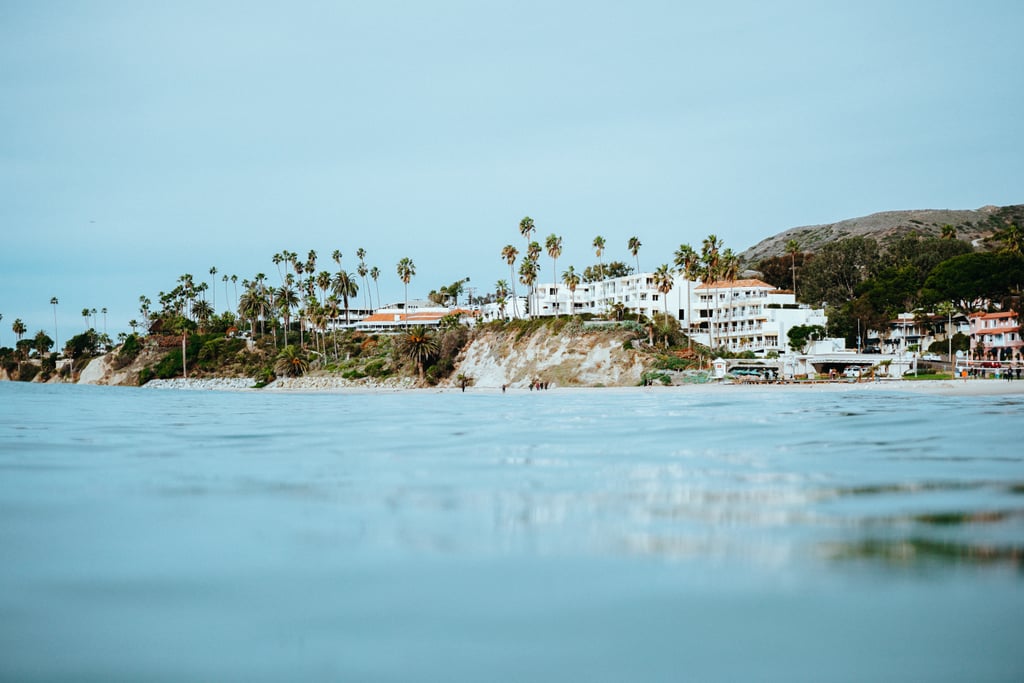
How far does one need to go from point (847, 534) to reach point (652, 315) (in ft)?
305

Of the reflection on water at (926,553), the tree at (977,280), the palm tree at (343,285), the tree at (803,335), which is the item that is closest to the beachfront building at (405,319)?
the palm tree at (343,285)

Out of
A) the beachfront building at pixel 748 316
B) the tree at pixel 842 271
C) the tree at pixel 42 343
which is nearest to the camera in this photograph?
the beachfront building at pixel 748 316

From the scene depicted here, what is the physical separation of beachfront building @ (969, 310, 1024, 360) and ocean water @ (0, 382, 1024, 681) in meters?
76.9

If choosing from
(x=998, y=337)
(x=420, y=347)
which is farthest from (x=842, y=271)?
(x=420, y=347)

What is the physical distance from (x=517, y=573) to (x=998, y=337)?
85.9m

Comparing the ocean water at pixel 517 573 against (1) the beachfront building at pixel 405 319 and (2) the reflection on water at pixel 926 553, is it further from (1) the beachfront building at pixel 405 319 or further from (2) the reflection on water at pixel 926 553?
(1) the beachfront building at pixel 405 319

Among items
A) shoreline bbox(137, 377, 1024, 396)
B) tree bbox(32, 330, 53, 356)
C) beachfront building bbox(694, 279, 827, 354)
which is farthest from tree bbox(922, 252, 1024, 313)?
tree bbox(32, 330, 53, 356)

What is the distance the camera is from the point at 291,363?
4181 inches

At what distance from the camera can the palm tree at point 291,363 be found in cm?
10556

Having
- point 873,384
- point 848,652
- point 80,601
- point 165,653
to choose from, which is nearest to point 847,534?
point 848,652

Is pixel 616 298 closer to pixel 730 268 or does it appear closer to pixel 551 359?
pixel 730 268

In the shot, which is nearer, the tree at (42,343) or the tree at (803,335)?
the tree at (803,335)

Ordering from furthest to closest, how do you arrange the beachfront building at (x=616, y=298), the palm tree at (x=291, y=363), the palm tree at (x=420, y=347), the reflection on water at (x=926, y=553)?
the palm tree at (x=291, y=363) < the beachfront building at (x=616, y=298) < the palm tree at (x=420, y=347) < the reflection on water at (x=926, y=553)

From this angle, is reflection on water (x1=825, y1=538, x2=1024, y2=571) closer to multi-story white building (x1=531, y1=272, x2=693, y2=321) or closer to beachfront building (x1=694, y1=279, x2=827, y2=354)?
beachfront building (x1=694, y1=279, x2=827, y2=354)
